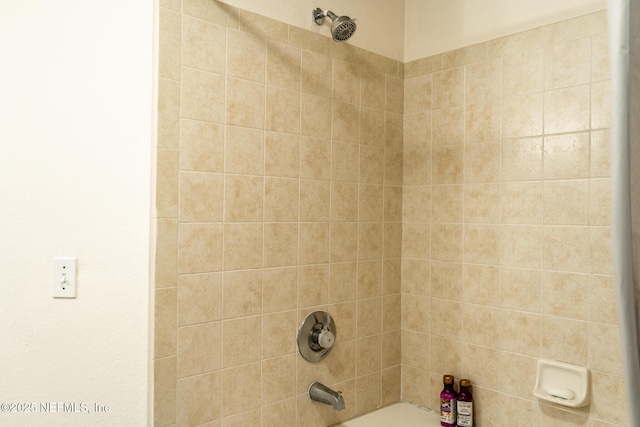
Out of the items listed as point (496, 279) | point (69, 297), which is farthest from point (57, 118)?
point (496, 279)

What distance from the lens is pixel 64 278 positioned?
4.02 ft

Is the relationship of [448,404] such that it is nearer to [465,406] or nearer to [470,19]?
[465,406]

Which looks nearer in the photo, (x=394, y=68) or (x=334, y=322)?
(x=334, y=322)

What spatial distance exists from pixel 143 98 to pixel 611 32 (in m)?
1.16

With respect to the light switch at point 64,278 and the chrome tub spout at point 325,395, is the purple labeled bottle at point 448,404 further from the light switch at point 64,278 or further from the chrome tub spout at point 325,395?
the light switch at point 64,278

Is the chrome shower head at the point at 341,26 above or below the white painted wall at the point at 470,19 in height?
below

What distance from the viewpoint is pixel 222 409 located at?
1434 mm

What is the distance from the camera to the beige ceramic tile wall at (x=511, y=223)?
4.73 feet

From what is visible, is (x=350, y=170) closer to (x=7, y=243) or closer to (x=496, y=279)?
(x=496, y=279)

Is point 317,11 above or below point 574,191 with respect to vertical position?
above

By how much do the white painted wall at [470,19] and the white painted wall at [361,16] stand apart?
61mm

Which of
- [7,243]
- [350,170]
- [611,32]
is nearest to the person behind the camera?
[611,32]

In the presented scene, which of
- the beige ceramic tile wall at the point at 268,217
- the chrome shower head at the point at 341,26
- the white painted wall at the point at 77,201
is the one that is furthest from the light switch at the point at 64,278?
the chrome shower head at the point at 341,26

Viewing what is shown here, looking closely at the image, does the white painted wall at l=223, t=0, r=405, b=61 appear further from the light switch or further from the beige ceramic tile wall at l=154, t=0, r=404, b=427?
the light switch
